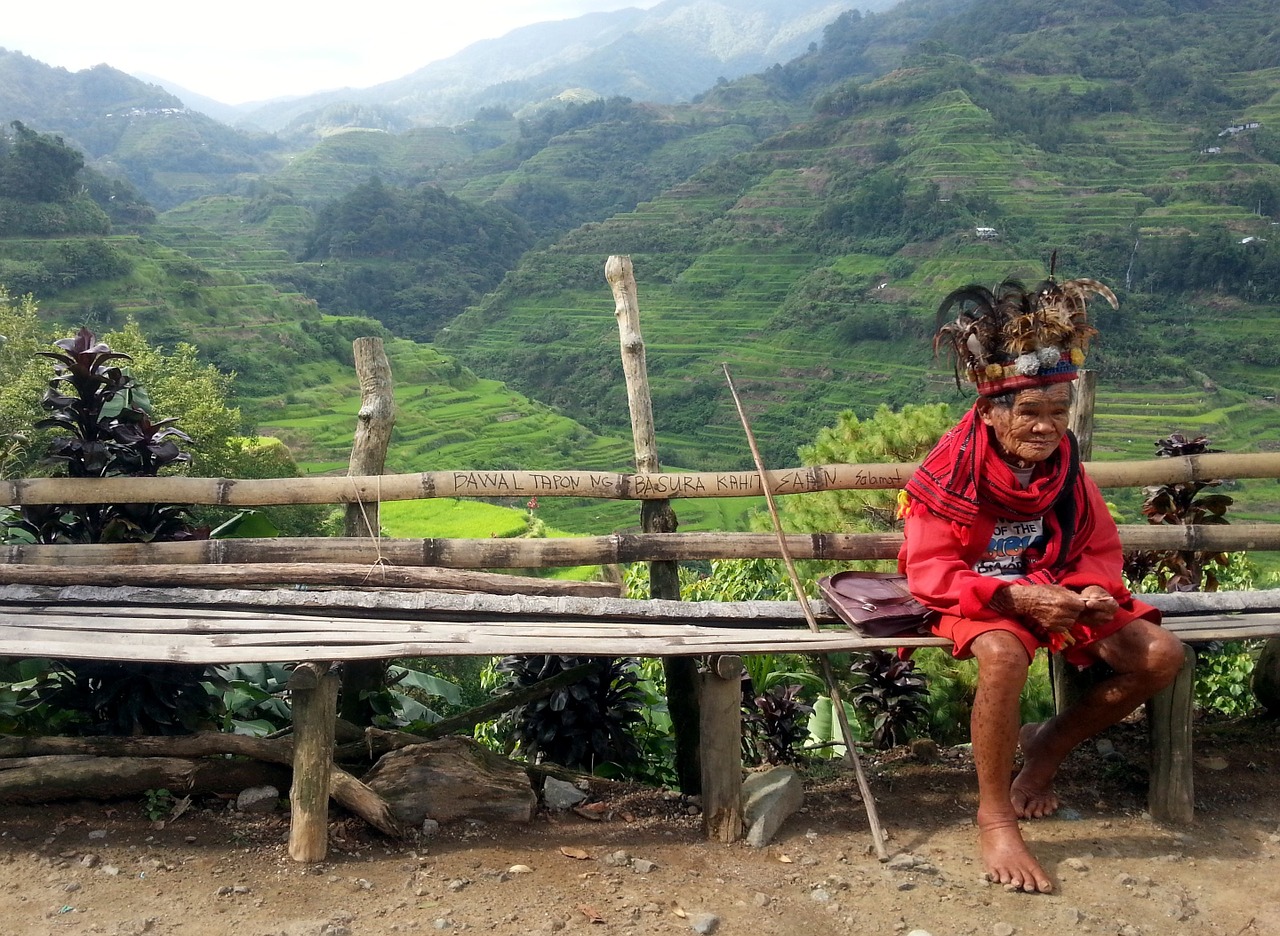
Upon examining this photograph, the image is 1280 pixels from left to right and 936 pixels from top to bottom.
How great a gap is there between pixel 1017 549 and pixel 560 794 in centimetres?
145

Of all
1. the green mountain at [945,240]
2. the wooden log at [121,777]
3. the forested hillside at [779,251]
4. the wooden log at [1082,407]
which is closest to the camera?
the wooden log at [121,777]

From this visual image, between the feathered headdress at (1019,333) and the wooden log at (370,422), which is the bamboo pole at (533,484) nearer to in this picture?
the wooden log at (370,422)

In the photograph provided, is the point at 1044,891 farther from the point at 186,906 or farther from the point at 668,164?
the point at 668,164

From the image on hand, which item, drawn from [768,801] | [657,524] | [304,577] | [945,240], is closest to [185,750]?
[304,577]

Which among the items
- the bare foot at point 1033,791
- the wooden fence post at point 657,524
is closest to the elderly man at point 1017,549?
the bare foot at point 1033,791

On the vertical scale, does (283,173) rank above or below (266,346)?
above

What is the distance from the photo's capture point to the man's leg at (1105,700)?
257 cm

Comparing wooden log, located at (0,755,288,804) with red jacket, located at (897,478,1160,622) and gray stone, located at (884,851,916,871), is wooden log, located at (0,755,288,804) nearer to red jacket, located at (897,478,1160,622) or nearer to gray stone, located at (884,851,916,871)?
gray stone, located at (884,851,916,871)

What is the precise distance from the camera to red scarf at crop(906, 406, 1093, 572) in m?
2.62

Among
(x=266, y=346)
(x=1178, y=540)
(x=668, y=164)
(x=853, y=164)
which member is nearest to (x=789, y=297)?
(x=853, y=164)

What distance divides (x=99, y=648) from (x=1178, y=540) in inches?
141

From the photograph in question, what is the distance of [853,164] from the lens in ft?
196

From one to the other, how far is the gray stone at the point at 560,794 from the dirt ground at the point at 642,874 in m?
0.05

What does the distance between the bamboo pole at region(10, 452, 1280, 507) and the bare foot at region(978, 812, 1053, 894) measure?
1.46m
